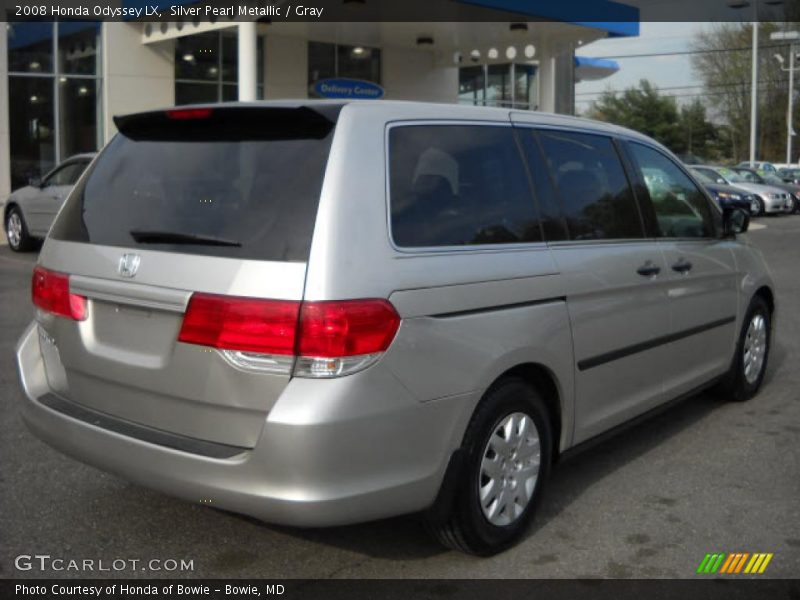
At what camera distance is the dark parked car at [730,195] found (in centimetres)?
2360

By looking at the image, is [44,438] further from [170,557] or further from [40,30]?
[40,30]

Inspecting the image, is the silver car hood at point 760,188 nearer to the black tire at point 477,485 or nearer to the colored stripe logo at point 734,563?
the colored stripe logo at point 734,563

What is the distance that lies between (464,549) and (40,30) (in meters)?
17.5

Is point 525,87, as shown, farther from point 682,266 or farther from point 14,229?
point 682,266

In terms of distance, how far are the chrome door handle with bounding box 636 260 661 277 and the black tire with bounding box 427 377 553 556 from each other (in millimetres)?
1092

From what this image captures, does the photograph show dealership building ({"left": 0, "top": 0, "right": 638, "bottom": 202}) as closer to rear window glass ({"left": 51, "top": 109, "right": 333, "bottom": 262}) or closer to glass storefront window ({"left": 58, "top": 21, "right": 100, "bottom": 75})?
glass storefront window ({"left": 58, "top": 21, "right": 100, "bottom": 75})

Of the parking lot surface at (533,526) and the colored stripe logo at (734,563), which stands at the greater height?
the parking lot surface at (533,526)

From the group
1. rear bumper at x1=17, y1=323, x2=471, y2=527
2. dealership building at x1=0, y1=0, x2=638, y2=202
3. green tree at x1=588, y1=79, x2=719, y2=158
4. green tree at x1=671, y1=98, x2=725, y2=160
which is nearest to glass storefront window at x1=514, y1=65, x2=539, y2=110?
dealership building at x1=0, y1=0, x2=638, y2=202

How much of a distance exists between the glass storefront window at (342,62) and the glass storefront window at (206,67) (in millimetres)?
2059

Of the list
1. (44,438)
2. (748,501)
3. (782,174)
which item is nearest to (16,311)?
(44,438)

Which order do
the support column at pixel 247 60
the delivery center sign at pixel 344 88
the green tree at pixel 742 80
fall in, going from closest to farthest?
the support column at pixel 247 60 < the delivery center sign at pixel 344 88 < the green tree at pixel 742 80

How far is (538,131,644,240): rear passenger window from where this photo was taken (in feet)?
13.9

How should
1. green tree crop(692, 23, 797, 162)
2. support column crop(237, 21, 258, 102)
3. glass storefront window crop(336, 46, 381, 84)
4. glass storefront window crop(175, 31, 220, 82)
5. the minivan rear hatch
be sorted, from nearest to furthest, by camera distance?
1. the minivan rear hatch
2. support column crop(237, 21, 258, 102)
3. glass storefront window crop(175, 31, 220, 82)
4. glass storefront window crop(336, 46, 381, 84)
5. green tree crop(692, 23, 797, 162)

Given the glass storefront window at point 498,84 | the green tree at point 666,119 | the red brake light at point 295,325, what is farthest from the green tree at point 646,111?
the red brake light at point 295,325
